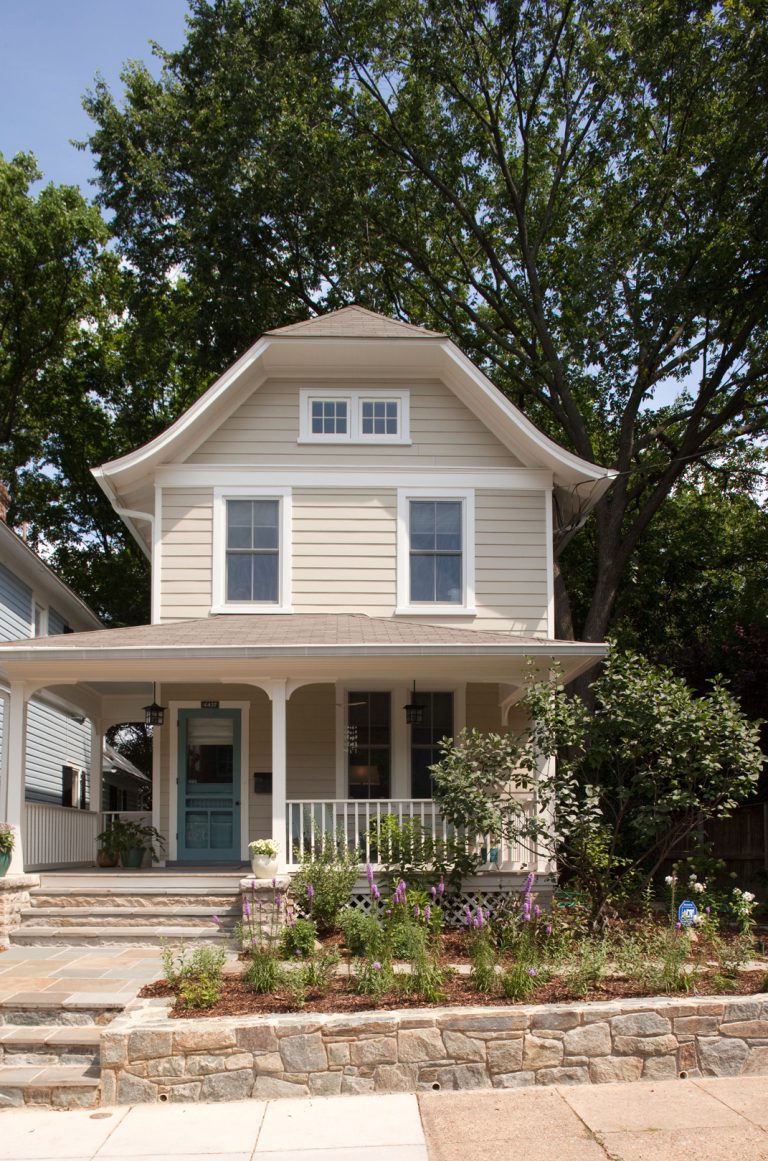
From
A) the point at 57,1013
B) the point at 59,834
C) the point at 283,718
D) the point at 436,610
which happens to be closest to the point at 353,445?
the point at 436,610

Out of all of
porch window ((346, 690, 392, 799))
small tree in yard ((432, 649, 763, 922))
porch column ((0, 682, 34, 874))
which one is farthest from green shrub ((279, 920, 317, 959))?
porch window ((346, 690, 392, 799))

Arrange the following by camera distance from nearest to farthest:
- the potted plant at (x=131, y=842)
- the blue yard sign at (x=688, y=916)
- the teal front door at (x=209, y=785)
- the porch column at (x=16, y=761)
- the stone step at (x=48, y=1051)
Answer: the stone step at (x=48, y=1051) < the blue yard sign at (x=688, y=916) < the porch column at (x=16, y=761) < the potted plant at (x=131, y=842) < the teal front door at (x=209, y=785)

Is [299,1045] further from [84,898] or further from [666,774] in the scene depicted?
[84,898]

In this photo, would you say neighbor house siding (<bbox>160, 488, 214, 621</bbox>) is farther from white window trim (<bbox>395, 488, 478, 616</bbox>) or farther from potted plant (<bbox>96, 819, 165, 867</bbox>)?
potted plant (<bbox>96, 819, 165, 867</bbox>)

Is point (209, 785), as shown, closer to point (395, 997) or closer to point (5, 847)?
point (5, 847)

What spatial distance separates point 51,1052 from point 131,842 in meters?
5.87

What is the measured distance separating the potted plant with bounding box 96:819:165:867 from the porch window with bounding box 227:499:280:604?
307 cm

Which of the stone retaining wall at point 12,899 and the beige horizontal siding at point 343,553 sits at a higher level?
the beige horizontal siding at point 343,553

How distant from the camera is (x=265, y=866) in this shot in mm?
10406

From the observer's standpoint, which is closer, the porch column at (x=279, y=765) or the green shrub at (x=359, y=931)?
the green shrub at (x=359, y=931)

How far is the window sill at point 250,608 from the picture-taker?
523 inches

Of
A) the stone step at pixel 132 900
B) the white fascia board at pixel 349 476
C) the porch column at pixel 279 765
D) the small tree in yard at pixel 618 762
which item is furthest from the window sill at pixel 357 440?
the stone step at pixel 132 900

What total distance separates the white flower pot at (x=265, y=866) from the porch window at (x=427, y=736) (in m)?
3.03

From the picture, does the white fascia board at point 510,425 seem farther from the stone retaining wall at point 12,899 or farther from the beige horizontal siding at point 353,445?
the stone retaining wall at point 12,899
